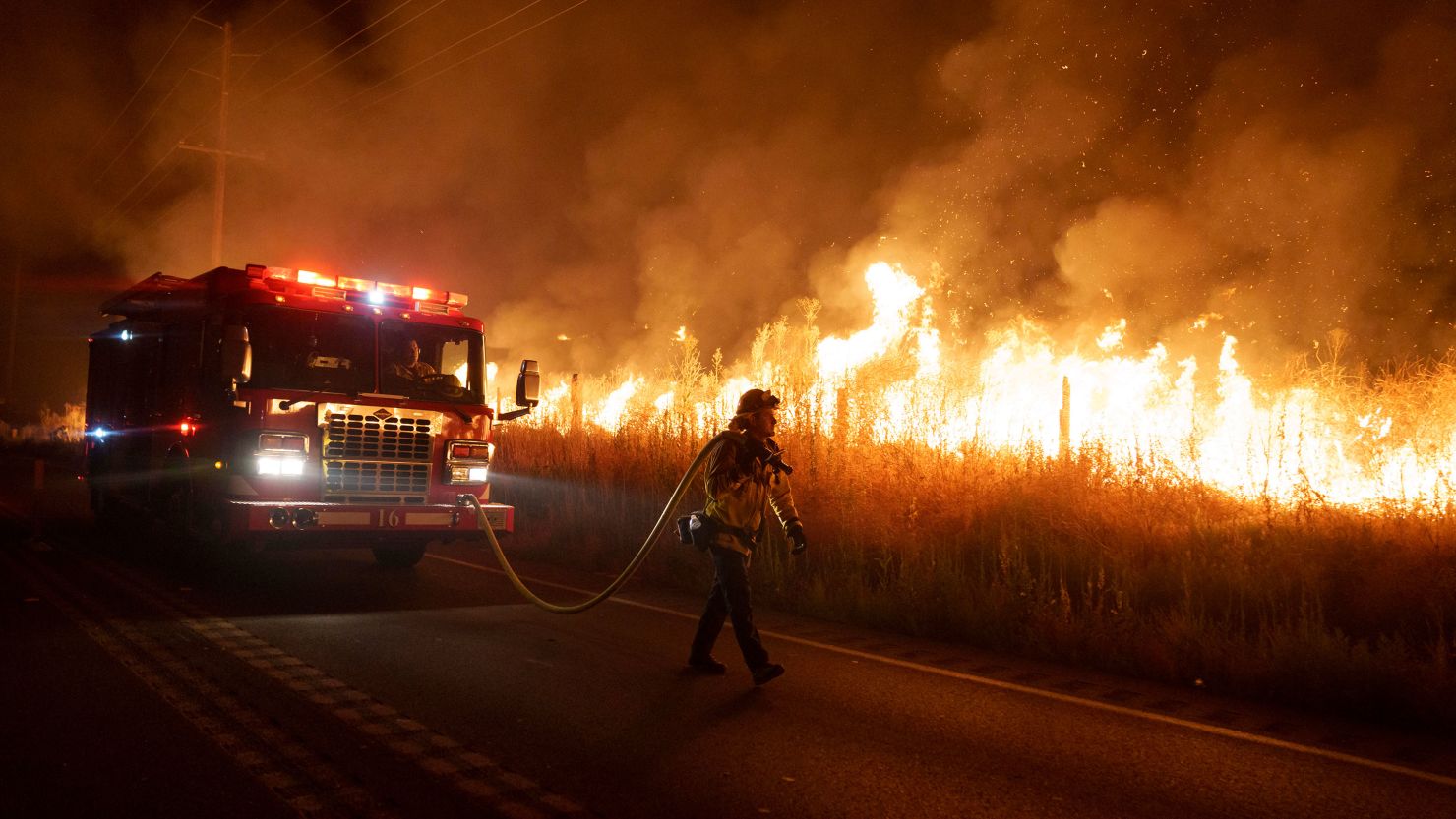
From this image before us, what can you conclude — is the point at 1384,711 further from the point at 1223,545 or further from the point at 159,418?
the point at 159,418

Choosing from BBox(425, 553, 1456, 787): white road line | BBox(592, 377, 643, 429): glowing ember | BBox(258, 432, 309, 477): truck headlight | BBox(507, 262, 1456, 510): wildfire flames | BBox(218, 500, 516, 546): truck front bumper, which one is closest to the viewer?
BBox(425, 553, 1456, 787): white road line

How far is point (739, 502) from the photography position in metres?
6.15

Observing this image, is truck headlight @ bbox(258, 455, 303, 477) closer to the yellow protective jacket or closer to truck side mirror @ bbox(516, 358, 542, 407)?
truck side mirror @ bbox(516, 358, 542, 407)

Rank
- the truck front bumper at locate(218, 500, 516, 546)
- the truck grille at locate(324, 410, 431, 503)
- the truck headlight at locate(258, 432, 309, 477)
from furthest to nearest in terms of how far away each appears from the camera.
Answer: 1. the truck grille at locate(324, 410, 431, 503)
2. the truck headlight at locate(258, 432, 309, 477)
3. the truck front bumper at locate(218, 500, 516, 546)

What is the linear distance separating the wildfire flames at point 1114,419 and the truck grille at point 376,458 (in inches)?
189

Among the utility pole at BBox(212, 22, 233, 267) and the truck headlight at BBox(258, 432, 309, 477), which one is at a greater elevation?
the utility pole at BBox(212, 22, 233, 267)

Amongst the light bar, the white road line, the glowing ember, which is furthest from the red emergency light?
the glowing ember

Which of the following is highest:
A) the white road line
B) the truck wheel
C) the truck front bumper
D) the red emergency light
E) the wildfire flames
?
the red emergency light

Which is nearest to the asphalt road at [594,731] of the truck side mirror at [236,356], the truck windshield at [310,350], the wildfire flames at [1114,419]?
the truck side mirror at [236,356]

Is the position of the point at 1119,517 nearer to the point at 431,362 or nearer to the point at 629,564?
the point at 629,564

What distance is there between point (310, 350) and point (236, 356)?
94 cm

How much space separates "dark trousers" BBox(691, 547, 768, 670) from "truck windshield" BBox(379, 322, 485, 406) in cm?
427

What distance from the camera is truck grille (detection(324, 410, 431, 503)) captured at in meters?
8.71

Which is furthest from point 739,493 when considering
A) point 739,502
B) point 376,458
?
point 376,458
